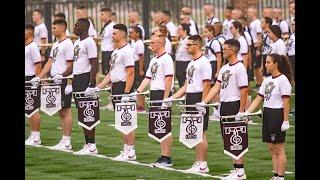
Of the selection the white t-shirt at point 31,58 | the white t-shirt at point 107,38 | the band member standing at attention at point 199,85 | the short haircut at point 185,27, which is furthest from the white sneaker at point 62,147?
the white t-shirt at point 107,38

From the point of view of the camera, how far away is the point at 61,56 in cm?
1841

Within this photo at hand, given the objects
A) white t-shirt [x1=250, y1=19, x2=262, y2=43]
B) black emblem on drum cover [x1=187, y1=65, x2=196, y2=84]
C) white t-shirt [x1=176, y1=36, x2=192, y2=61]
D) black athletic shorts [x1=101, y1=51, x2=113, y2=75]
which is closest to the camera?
black emblem on drum cover [x1=187, y1=65, x2=196, y2=84]

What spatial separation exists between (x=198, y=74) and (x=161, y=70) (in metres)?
0.93

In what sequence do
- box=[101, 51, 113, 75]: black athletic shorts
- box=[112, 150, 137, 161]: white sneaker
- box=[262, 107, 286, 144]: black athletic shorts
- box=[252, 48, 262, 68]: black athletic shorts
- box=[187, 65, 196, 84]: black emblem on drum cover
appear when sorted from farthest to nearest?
box=[252, 48, 262, 68]: black athletic shorts
box=[101, 51, 113, 75]: black athletic shorts
box=[112, 150, 137, 161]: white sneaker
box=[187, 65, 196, 84]: black emblem on drum cover
box=[262, 107, 286, 144]: black athletic shorts

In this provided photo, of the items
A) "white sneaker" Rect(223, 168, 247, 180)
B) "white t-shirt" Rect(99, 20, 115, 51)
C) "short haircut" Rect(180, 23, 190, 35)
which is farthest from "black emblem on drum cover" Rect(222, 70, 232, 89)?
"white t-shirt" Rect(99, 20, 115, 51)

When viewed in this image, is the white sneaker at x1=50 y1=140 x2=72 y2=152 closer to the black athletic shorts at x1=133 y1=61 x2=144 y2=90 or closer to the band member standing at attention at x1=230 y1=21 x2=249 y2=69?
the band member standing at attention at x1=230 y1=21 x2=249 y2=69

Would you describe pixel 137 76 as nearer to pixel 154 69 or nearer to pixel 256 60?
pixel 256 60

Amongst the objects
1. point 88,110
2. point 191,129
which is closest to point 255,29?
point 88,110

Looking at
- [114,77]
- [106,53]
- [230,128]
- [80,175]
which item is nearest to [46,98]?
[114,77]

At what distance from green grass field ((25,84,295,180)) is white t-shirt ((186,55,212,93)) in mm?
1190

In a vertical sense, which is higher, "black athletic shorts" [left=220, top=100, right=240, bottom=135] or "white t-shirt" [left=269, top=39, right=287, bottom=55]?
"white t-shirt" [left=269, top=39, right=287, bottom=55]

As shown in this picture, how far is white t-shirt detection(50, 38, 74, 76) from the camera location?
1833cm

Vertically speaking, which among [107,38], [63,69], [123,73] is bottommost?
[123,73]

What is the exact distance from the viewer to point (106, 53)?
2556cm
